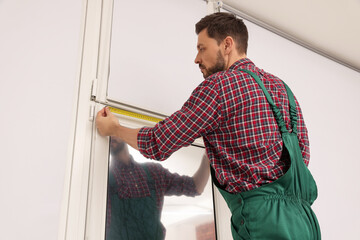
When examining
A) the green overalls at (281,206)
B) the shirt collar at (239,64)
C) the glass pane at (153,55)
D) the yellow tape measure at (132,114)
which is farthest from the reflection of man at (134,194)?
the shirt collar at (239,64)

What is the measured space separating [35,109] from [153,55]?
608mm

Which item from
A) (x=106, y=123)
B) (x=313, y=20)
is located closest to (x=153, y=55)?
(x=106, y=123)

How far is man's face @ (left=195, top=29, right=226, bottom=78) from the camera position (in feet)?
4.35

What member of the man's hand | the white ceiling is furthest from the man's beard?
the white ceiling

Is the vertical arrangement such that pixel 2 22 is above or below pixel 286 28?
below

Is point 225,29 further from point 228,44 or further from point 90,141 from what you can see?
point 90,141

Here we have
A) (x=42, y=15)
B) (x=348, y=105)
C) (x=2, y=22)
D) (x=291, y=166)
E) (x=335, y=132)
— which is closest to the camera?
(x=291, y=166)

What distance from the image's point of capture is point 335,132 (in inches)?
94.2

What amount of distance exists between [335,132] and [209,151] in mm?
1598

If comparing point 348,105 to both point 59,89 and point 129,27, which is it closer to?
point 129,27

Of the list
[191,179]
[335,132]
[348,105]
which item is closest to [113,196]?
[191,179]

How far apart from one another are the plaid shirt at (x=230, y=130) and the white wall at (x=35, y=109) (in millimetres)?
361

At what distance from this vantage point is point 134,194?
4.43 feet

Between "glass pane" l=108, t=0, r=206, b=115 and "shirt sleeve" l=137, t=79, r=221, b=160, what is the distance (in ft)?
1.25
